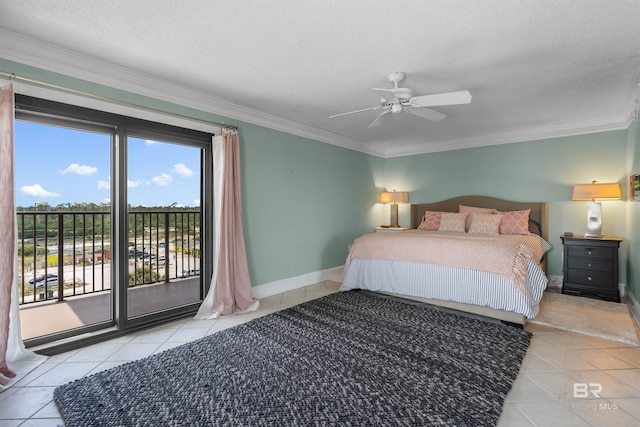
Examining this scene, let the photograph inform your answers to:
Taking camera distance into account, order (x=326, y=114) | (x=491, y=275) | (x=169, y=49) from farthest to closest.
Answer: (x=326, y=114) < (x=491, y=275) < (x=169, y=49)

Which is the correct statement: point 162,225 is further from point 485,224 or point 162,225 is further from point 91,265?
point 485,224

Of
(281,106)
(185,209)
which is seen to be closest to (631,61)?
(281,106)

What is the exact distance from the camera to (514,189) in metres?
5.12

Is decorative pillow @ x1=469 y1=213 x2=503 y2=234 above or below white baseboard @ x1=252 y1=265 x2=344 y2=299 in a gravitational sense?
above

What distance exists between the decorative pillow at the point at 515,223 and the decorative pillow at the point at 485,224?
3.2 inches

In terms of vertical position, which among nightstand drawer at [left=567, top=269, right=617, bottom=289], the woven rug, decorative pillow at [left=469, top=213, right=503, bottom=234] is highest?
decorative pillow at [left=469, top=213, right=503, bottom=234]

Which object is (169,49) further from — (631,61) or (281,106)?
(631,61)

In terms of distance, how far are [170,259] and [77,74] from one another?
9.05 ft

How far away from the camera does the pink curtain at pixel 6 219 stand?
7.21ft

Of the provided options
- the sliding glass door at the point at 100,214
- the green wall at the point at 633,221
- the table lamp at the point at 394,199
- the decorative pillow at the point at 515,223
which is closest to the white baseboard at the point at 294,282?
the sliding glass door at the point at 100,214

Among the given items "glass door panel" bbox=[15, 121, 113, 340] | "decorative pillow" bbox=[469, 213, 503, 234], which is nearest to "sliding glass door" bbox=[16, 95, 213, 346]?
"glass door panel" bbox=[15, 121, 113, 340]

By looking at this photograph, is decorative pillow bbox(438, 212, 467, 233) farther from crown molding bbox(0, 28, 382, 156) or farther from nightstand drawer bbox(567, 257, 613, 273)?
crown molding bbox(0, 28, 382, 156)

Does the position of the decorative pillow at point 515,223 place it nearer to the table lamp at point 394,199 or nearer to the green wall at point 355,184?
the green wall at point 355,184

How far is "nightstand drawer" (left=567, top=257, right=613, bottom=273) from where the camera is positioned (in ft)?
12.9
